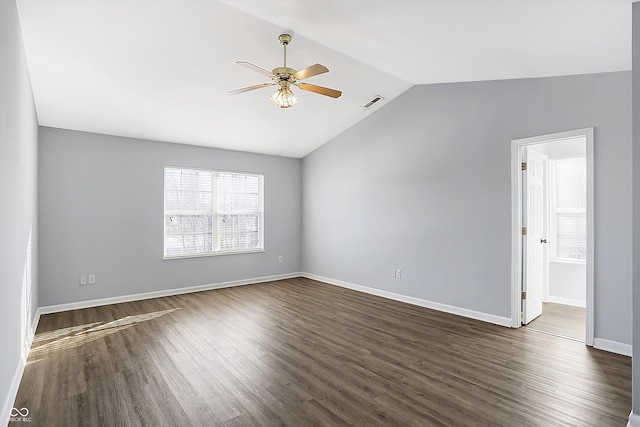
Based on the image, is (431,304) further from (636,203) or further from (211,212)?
(211,212)

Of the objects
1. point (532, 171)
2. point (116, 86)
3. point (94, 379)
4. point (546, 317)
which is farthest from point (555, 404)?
point (116, 86)

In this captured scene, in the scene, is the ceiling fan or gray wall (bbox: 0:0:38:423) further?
the ceiling fan

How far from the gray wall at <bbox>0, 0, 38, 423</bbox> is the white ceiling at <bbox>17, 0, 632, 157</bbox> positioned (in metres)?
0.57

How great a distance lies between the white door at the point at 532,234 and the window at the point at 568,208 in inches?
43.9

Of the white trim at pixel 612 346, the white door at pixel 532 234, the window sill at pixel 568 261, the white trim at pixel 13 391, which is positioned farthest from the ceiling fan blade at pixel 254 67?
the window sill at pixel 568 261

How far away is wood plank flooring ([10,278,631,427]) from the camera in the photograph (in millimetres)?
2199

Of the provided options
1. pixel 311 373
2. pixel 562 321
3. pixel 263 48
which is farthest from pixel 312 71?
pixel 562 321

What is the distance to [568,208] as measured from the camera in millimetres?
5184

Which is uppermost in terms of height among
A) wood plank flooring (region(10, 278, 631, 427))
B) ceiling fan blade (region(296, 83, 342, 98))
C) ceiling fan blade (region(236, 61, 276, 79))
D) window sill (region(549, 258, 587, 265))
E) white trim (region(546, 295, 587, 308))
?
ceiling fan blade (region(236, 61, 276, 79))

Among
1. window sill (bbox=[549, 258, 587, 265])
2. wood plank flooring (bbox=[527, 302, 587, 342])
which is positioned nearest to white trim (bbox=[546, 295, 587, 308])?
wood plank flooring (bbox=[527, 302, 587, 342])

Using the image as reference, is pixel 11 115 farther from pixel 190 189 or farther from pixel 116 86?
pixel 190 189

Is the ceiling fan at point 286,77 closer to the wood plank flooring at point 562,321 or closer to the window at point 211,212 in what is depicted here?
the window at point 211,212

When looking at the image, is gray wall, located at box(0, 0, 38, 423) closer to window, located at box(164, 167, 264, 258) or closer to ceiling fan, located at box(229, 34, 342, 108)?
ceiling fan, located at box(229, 34, 342, 108)

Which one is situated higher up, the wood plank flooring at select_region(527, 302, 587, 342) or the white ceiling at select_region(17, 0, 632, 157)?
Result: the white ceiling at select_region(17, 0, 632, 157)
